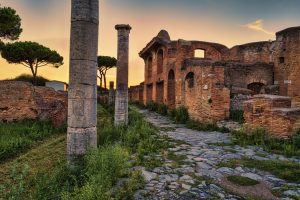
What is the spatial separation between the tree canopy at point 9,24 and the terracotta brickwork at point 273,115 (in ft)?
61.5

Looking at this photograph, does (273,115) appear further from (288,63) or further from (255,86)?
(288,63)

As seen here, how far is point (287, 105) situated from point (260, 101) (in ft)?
2.94

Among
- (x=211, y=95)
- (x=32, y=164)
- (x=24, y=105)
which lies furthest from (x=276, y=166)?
(x=24, y=105)

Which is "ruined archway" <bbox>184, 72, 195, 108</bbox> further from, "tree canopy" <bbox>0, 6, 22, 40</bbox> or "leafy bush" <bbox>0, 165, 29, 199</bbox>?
"tree canopy" <bbox>0, 6, 22, 40</bbox>

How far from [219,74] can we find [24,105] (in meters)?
9.39

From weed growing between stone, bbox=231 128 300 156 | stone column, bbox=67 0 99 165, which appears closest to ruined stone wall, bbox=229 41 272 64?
weed growing between stone, bbox=231 128 300 156

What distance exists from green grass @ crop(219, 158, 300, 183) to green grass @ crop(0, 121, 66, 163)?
19.7 feet

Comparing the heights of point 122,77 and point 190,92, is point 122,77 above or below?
above

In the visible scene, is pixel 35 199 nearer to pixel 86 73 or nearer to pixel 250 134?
pixel 86 73

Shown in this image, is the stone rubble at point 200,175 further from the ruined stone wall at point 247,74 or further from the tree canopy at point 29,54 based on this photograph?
the tree canopy at point 29,54

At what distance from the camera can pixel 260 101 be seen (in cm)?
847

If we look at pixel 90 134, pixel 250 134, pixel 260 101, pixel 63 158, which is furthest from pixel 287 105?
pixel 63 158

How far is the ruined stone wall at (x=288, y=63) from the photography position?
15.6m

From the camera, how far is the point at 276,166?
17.4ft
